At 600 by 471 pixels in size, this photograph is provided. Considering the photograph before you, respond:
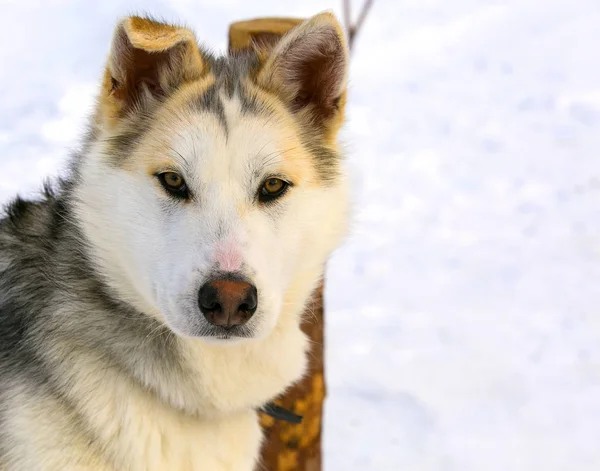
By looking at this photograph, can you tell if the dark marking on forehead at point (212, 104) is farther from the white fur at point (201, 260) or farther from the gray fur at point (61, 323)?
the gray fur at point (61, 323)

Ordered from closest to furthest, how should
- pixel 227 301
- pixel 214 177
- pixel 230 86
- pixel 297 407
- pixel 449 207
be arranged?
pixel 227 301 < pixel 214 177 < pixel 230 86 < pixel 297 407 < pixel 449 207

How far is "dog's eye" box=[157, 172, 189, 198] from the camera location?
2082 millimetres

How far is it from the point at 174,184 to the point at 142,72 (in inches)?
17.1

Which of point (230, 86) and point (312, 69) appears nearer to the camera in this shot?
point (230, 86)

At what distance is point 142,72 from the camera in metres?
2.25

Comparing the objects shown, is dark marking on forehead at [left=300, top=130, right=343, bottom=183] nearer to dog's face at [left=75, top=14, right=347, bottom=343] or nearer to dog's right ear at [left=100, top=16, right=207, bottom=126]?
dog's face at [left=75, top=14, right=347, bottom=343]

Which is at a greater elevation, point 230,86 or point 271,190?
point 230,86

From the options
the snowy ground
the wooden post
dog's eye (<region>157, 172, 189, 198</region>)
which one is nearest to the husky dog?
dog's eye (<region>157, 172, 189, 198</region>)

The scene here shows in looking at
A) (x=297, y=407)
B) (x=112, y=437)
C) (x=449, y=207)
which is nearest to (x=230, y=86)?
(x=112, y=437)

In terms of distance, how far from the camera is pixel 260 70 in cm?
235

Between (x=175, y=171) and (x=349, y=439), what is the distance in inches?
88.5

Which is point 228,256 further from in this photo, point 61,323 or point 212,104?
point 61,323

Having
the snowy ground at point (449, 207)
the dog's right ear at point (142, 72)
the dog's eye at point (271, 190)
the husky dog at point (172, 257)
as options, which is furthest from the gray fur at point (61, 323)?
the snowy ground at point (449, 207)

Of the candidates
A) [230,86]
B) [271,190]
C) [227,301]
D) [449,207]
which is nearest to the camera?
[227,301]
